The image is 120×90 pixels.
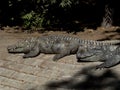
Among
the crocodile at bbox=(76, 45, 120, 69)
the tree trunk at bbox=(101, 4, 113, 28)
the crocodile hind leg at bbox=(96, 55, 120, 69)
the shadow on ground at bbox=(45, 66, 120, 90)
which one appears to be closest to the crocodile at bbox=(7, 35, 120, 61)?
the crocodile at bbox=(76, 45, 120, 69)

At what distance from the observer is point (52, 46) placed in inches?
254

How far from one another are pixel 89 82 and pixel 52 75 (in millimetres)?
790

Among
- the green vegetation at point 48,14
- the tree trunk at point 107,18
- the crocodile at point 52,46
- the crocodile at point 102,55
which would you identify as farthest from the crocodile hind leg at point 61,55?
the tree trunk at point 107,18

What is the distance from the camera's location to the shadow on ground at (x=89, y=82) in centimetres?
503

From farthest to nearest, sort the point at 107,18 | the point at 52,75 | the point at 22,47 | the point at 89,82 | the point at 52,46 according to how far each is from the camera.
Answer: the point at 107,18 < the point at 22,47 < the point at 52,46 < the point at 52,75 < the point at 89,82

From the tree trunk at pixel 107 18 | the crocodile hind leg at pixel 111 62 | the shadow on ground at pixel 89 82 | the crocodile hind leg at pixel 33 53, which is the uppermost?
the tree trunk at pixel 107 18

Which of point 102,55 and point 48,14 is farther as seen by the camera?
point 48,14

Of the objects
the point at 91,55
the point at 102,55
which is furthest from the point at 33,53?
the point at 102,55

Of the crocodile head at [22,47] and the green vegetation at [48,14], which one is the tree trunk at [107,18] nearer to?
the green vegetation at [48,14]

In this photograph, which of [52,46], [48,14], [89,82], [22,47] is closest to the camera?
[89,82]

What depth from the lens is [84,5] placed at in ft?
41.7

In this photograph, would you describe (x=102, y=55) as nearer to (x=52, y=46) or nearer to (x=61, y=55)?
(x=61, y=55)

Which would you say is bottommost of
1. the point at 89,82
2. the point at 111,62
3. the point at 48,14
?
the point at 89,82

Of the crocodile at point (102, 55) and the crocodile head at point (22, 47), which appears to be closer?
the crocodile at point (102, 55)
